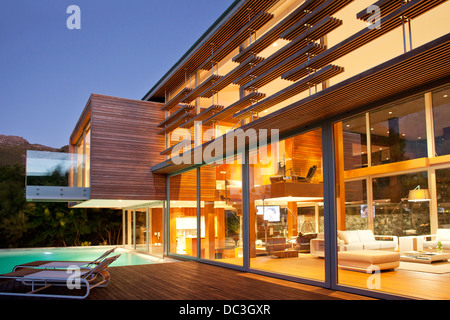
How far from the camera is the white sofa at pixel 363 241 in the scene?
698 cm

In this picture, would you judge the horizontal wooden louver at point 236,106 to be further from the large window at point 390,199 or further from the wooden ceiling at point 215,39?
the large window at point 390,199

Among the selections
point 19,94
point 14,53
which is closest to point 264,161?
point 14,53

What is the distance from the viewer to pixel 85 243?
22.9m

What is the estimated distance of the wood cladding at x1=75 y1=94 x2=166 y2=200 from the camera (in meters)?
12.6

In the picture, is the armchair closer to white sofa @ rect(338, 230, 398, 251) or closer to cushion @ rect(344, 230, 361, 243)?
white sofa @ rect(338, 230, 398, 251)

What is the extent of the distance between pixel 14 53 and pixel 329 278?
44.6 m

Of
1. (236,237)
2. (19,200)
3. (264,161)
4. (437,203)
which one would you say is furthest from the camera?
(19,200)

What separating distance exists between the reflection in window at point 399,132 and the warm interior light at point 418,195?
57cm

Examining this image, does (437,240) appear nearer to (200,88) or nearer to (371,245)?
(371,245)

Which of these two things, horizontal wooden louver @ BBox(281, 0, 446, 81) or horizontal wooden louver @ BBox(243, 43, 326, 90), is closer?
horizontal wooden louver @ BBox(281, 0, 446, 81)

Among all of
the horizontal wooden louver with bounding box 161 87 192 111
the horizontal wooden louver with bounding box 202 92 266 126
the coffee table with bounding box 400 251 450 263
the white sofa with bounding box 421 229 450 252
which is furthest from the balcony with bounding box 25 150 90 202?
the white sofa with bounding box 421 229 450 252

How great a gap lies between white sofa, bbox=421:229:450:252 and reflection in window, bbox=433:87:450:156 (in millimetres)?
1297
